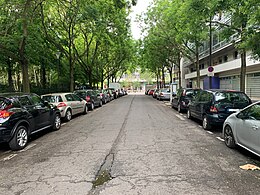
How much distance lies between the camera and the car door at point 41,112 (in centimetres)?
734

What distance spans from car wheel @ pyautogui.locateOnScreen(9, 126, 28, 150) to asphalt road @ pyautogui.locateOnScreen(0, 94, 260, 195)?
0.63ft

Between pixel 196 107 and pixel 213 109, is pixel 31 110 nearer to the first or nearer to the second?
pixel 213 109

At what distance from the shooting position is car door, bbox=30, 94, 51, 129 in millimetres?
7340

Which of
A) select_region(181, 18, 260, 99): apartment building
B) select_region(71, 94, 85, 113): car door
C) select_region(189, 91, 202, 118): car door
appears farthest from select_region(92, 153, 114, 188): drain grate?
select_region(181, 18, 260, 99): apartment building

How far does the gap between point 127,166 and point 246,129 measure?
285 centimetres

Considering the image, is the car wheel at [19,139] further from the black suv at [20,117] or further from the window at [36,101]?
the window at [36,101]

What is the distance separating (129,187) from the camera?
11.9ft

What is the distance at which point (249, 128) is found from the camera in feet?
16.3

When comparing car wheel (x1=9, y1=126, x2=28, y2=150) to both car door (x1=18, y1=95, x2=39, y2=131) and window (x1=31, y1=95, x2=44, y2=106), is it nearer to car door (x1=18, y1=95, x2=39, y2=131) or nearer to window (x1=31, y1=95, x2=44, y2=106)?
car door (x1=18, y1=95, x2=39, y2=131)

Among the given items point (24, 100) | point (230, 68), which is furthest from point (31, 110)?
point (230, 68)

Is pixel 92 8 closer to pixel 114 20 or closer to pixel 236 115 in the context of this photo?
pixel 114 20

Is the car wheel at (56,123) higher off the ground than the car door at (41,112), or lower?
lower

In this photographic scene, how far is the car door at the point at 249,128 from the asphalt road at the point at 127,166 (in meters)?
0.40

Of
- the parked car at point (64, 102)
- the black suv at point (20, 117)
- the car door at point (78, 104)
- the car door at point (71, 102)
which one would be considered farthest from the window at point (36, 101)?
the car door at point (78, 104)
